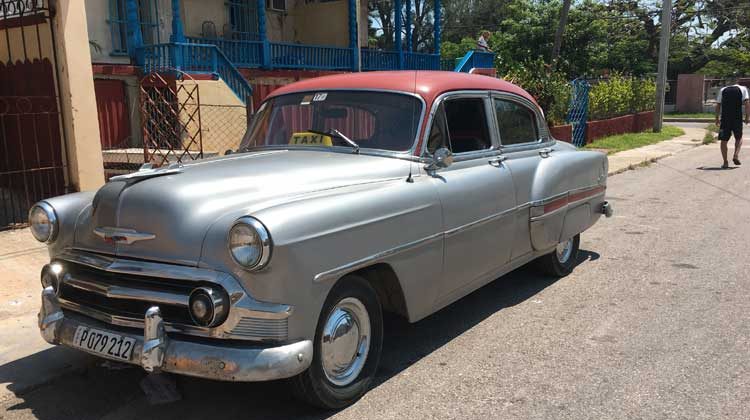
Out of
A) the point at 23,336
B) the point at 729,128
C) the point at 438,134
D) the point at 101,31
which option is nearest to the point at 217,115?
the point at 101,31

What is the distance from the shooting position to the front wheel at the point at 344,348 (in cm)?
327

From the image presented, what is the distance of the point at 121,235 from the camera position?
323 centimetres

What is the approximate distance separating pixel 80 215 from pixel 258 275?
1342 millimetres

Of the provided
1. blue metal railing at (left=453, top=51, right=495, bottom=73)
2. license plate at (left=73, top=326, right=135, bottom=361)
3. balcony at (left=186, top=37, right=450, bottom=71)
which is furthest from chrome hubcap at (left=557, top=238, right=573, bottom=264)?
blue metal railing at (left=453, top=51, right=495, bottom=73)

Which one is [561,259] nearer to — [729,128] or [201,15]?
[729,128]

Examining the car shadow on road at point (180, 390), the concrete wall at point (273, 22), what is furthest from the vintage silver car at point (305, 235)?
the concrete wall at point (273, 22)

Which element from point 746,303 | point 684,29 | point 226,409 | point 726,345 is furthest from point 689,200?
point 684,29

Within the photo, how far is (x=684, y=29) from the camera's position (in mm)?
37844

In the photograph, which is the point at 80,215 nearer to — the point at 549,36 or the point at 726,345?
the point at 726,345

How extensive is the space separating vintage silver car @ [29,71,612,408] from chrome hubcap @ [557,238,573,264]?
0.84 m

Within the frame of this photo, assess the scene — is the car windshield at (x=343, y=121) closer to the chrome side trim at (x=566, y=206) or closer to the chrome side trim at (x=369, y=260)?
the chrome side trim at (x=369, y=260)

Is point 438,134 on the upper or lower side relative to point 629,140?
upper

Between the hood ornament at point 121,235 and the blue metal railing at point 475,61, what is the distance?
1554 cm

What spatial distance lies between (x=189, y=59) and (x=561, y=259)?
28.0ft
